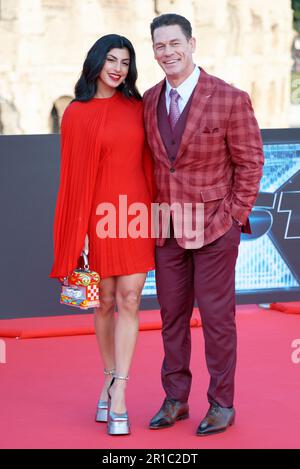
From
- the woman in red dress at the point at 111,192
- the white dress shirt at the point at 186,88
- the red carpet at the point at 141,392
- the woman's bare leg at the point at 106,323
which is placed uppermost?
the white dress shirt at the point at 186,88

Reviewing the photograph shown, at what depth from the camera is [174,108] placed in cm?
418

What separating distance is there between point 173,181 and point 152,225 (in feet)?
0.75

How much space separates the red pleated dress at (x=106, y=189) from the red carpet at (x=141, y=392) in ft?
2.27

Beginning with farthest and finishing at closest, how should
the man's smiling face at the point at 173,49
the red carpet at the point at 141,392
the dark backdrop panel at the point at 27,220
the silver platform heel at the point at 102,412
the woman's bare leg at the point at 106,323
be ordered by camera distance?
the dark backdrop panel at the point at 27,220
the silver platform heel at the point at 102,412
the woman's bare leg at the point at 106,323
the red carpet at the point at 141,392
the man's smiling face at the point at 173,49

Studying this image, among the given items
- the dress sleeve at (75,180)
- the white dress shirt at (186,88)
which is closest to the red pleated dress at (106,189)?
the dress sleeve at (75,180)

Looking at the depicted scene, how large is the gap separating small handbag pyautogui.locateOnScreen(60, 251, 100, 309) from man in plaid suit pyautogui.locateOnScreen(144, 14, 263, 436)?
329 mm

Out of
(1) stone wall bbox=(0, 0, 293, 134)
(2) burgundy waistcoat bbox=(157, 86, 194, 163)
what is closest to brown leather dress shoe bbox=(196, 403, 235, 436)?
(2) burgundy waistcoat bbox=(157, 86, 194, 163)

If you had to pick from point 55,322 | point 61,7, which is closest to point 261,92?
point 61,7

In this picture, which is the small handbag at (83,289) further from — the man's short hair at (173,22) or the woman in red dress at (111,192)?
the man's short hair at (173,22)

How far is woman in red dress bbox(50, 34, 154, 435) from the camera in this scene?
4160mm

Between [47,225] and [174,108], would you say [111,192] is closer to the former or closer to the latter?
[174,108]

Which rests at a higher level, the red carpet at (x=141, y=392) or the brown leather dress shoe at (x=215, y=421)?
the brown leather dress shoe at (x=215, y=421)

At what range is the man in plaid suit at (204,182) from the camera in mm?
4086

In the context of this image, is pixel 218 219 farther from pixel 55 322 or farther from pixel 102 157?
pixel 55 322
